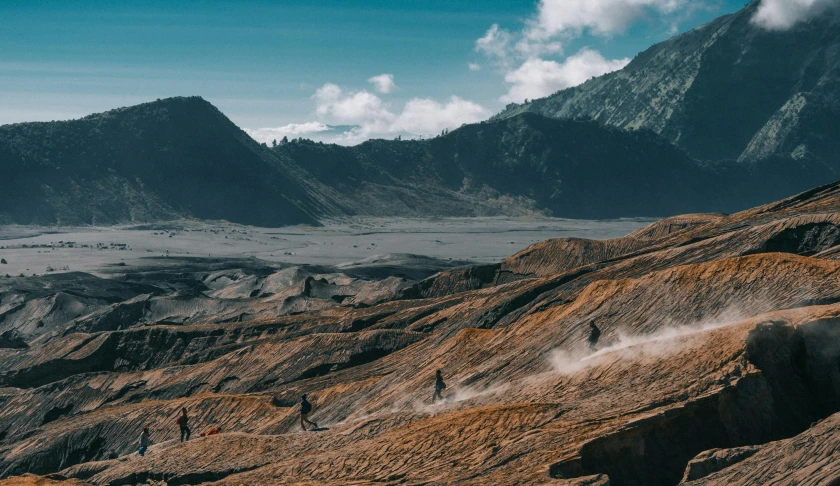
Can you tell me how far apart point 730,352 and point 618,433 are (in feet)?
15.5

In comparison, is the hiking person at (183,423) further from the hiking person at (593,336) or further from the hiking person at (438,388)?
the hiking person at (593,336)

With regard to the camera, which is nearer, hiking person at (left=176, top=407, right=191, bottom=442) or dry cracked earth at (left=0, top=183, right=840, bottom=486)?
dry cracked earth at (left=0, top=183, right=840, bottom=486)

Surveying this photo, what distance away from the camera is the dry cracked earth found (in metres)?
23.3

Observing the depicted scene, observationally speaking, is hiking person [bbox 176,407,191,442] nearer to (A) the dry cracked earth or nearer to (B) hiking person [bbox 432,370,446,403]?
(A) the dry cracked earth

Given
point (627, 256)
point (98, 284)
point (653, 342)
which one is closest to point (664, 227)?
point (627, 256)

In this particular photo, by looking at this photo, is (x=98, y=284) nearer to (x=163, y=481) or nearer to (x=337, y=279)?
(x=337, y=279)

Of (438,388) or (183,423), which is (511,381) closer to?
(438,388)

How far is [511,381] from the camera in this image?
1348 inches

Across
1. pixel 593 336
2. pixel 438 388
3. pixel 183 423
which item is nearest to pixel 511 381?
pixel 438 388

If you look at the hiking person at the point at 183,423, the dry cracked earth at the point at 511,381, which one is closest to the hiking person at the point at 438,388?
the dry cracked earth at the point at 511,381

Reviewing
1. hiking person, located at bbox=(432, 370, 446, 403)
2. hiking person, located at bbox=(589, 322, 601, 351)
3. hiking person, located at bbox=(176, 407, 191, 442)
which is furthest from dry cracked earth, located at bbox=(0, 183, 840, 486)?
hiking person, located at bbox=(432, 370, 446, 403)

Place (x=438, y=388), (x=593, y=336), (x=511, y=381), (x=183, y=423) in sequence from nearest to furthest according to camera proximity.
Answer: (x=511, y=381) < (x=593, y=336) < (x=438, y=388) < (x=183, y=423)

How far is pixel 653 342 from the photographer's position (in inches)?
1125

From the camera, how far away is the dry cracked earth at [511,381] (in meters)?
23.3
